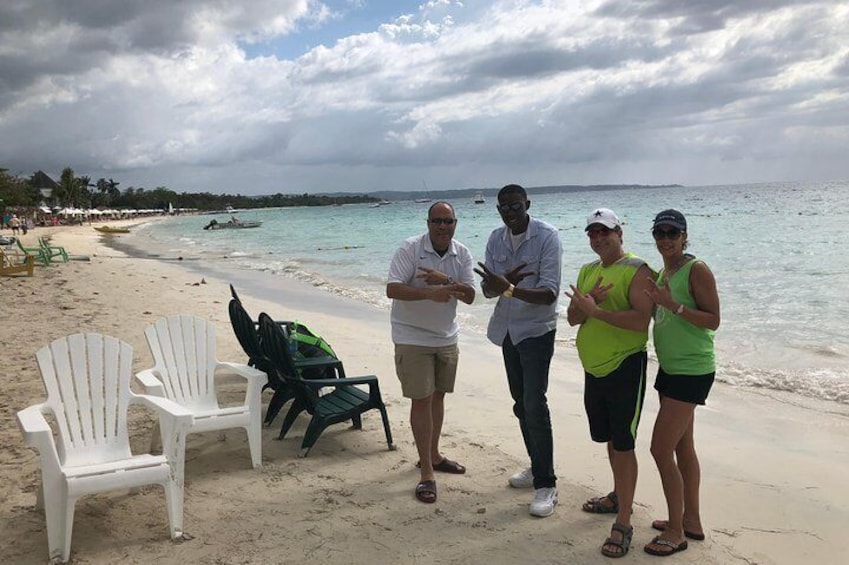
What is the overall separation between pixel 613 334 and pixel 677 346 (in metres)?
0.30

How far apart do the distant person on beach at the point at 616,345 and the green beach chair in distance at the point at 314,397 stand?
1.85m

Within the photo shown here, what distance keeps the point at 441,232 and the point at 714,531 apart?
7.50 ft

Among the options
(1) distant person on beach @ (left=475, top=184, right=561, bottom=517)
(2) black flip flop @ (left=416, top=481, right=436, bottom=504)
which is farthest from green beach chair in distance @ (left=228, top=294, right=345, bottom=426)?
(1) distant person on beach @ (left=475, top=184, right=561, bottom=517)

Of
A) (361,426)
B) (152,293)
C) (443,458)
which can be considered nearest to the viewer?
(443,458)

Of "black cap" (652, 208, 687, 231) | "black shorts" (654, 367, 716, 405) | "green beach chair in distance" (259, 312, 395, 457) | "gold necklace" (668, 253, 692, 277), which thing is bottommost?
"green beach chair in distance" (259, 312, 395, 457)

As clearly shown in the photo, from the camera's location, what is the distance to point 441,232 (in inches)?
145

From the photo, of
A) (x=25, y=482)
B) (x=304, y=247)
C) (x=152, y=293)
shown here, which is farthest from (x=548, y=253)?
(x=304, y=247)

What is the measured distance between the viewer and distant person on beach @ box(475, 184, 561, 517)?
A: 3.48 m

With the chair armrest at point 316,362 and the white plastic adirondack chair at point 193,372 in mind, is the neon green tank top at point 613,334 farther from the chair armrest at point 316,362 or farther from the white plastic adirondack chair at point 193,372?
the chair armrest at point 316,362

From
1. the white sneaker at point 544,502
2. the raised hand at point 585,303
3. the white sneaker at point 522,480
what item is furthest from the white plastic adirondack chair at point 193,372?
the raised hand at point 585,303

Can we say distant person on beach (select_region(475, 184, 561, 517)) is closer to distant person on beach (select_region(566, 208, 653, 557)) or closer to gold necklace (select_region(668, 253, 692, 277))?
distant person on beach (select_region(566, 208, 653, 557))

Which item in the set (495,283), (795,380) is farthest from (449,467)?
(795,380)

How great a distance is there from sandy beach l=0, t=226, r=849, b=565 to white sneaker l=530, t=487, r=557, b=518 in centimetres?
5

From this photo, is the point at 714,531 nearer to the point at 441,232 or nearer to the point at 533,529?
the point at 533,529
